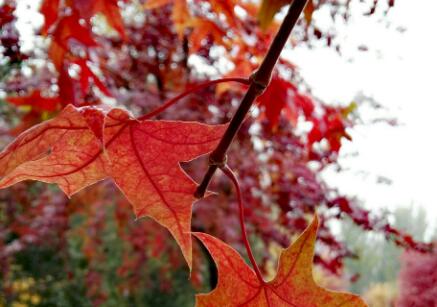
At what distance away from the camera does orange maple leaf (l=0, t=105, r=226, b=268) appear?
1.56 ft

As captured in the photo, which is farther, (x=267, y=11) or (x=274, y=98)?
(x=274, y=98)

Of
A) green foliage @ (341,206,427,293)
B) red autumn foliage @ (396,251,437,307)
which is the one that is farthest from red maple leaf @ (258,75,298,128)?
green foliage @ (341,206,427,293)

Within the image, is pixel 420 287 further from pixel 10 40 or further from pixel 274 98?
pixel 10 40

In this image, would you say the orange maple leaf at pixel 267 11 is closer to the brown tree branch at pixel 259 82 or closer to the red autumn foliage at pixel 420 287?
the brown tree branch at pixel 259 82

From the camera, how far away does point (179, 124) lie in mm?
478

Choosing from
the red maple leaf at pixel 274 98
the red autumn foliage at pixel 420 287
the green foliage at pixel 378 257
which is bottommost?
the green foliage at pixel 378 257

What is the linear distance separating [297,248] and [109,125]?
0.22 m

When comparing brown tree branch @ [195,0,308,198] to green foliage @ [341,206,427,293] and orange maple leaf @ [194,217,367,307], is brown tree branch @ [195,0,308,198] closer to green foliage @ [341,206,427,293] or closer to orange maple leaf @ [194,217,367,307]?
orange maple leaf @ [194,217,367,307]

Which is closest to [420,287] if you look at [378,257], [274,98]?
[274,98]

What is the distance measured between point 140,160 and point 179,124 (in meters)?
0.05

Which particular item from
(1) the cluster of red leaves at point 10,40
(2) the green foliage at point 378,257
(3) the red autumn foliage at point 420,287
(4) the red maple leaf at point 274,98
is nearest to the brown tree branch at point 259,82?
(3) the red autumn foliage at point 420,287

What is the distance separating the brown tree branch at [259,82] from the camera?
0.40 meters

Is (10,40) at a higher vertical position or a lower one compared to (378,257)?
higher

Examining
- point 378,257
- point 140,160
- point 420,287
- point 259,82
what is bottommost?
point 378,257
